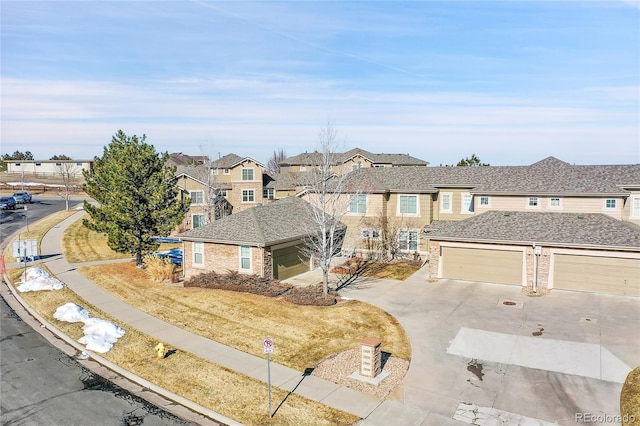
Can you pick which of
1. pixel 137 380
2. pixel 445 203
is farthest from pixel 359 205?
pixel 137 380

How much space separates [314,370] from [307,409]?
8.25 feet

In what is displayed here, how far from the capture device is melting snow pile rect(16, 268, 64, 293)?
24.9 m

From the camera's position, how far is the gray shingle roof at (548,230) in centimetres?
2341

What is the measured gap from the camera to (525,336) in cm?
1781

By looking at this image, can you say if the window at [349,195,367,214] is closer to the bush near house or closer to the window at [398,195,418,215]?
the window at [398,195,418,215]

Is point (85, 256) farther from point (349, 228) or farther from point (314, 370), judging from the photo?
point (314, 370)

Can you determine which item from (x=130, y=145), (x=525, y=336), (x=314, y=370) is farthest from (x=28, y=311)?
(x=525, y=336)

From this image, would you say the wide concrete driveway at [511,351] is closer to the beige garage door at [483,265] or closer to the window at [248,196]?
the beige garage door at [483,265]

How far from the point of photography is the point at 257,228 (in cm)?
2641

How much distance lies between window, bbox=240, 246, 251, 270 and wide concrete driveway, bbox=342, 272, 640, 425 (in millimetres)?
6055

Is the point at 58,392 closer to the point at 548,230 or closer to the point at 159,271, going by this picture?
the point at 159,271

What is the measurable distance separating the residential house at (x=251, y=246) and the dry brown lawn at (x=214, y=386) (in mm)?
8261

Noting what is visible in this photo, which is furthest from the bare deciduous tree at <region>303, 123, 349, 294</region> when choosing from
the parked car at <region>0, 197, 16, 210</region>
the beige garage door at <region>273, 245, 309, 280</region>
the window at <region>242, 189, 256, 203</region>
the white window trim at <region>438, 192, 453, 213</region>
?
the parked car at <region>0, 197, 16, 210</region>

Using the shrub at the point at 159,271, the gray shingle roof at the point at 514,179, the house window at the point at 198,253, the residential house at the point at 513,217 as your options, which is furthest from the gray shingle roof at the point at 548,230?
the shrub at the point at 159,271
